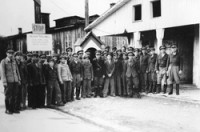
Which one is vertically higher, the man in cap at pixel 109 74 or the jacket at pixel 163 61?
the jacket at pixel 163 61

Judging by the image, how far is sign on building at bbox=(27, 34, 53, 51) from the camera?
989 centimetres

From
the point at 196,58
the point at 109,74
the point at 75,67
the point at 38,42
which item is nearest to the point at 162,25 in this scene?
the point at 196,58

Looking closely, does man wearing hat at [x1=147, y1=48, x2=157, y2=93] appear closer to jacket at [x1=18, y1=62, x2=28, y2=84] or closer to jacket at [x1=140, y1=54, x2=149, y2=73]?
jacket at [x1=140, y1=54, x2=149, y2=73]

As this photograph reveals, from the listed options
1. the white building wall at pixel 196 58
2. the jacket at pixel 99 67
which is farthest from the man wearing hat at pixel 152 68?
the white building wall at pixel 196 58

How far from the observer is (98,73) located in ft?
42.2

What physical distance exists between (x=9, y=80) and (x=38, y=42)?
5.58 feet

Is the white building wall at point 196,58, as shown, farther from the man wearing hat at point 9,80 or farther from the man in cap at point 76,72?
the man wearing hat at point 9,80

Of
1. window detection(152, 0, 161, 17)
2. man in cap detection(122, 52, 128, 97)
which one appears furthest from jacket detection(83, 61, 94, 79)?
window detection(152, 0, 161, 17)

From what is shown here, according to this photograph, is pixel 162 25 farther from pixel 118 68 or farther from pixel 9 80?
pixel 9 80

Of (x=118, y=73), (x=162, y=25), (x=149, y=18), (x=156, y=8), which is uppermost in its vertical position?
(x=156, y=8)

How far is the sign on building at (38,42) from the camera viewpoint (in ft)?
32.4

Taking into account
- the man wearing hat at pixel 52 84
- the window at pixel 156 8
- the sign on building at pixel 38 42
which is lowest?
the man wearing hat at pixel 52 84

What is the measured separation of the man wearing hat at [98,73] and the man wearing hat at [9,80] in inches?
166

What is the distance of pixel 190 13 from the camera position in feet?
45.9
